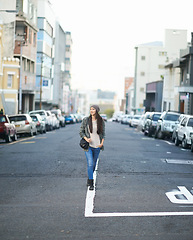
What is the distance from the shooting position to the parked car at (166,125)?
107 ft

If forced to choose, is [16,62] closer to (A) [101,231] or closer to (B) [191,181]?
(B) [191,181]

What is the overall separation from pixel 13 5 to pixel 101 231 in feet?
180

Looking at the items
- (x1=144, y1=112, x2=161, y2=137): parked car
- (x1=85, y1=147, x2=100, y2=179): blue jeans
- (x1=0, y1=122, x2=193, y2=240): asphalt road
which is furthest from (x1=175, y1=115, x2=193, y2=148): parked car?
(x1=85, y1=147, x2=100, y2=179): blue jeans

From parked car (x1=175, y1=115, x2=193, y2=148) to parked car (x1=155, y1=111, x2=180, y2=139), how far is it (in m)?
5.01

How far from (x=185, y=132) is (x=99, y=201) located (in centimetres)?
1658

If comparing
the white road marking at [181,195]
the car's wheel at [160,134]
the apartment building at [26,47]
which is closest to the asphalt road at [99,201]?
the white road marking at [181,195]

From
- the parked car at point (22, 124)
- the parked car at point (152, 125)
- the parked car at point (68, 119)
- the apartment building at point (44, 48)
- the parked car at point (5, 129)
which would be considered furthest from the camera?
Answer: the apartment building at point (44, 48)

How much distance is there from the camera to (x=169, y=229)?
23.7ft

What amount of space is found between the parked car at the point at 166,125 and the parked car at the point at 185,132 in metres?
5.01

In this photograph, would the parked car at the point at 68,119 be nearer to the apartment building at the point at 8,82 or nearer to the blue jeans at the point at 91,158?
the apartment building at the point at 8,82

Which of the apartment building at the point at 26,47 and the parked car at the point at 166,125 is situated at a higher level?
the apartment building at the point at 26,47

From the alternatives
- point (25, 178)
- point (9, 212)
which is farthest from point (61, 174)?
point (9, 212)

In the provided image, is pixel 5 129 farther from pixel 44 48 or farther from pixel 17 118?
pixel 44 48

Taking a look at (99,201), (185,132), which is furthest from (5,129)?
(99,201)
